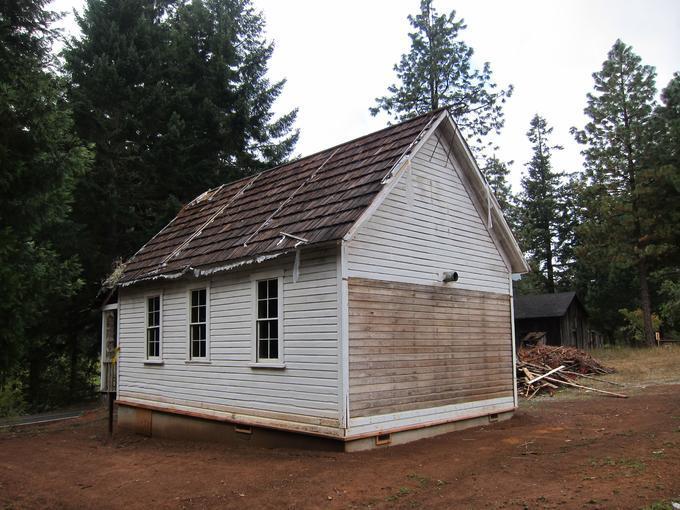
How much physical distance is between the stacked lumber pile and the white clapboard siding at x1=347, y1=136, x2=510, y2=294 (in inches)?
271

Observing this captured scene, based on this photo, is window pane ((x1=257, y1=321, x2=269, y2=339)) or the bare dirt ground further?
window pane ((x1=257, y1=321, x2=269, y2=339))

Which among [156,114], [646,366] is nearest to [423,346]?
[646,366]

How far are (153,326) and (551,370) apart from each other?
46.3 feet

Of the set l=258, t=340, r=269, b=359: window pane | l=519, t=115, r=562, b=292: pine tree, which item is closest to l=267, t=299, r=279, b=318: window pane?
l=258, t=340, r=269, b=359: window pane

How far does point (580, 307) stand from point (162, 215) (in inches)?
1323

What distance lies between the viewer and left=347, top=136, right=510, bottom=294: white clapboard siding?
10.6 m

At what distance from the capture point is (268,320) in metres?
11.2

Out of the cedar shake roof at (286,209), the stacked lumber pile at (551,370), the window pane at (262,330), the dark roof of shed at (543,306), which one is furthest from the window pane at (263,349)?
the dark roof of shed at (543,306)

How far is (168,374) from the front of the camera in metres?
14.2

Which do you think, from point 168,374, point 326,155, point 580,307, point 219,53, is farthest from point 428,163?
point 580,307

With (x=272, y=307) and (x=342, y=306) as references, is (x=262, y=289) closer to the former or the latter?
(x=272, y=307)

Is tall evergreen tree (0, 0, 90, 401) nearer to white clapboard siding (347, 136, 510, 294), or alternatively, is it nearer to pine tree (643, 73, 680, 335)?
white clapboard siding (347, 136, 510, 294)

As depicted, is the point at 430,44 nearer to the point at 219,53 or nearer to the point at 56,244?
the point at 219,53

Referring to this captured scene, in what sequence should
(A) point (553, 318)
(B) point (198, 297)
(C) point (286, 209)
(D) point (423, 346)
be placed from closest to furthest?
(D) point (423, 346), (C) point (286, 209), (B) point (198, 297), (A) point (553, 318)
